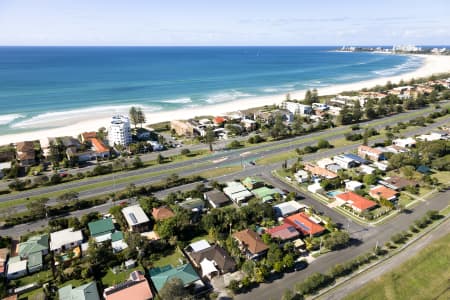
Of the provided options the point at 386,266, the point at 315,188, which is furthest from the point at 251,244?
the point at 315,188

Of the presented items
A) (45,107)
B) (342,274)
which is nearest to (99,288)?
(342,274)

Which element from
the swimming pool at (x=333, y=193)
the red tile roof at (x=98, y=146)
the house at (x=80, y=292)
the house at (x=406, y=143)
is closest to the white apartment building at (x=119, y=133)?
the red tile roof at (x=98, y=146)

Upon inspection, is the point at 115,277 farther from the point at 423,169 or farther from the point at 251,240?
the point at 423,169

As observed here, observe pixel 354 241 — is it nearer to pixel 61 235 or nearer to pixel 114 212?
pixel 114 212

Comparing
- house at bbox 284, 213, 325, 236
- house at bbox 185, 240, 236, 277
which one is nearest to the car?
house at bbox 284, 213, 325, 236

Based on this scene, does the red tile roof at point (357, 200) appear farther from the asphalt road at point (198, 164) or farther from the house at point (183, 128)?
the house at point (183, 128)

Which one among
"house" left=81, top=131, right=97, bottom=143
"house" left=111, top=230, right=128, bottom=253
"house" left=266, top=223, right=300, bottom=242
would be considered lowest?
"house" left=266, top=223, right=300, bottom=242

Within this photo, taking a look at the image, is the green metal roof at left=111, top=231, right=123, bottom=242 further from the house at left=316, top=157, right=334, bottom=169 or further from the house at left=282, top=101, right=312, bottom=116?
the house at left=282, top=101, right=312, bottom=116

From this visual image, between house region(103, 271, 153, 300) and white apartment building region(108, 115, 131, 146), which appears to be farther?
white apartment building region(108, 115, 131, 146)
